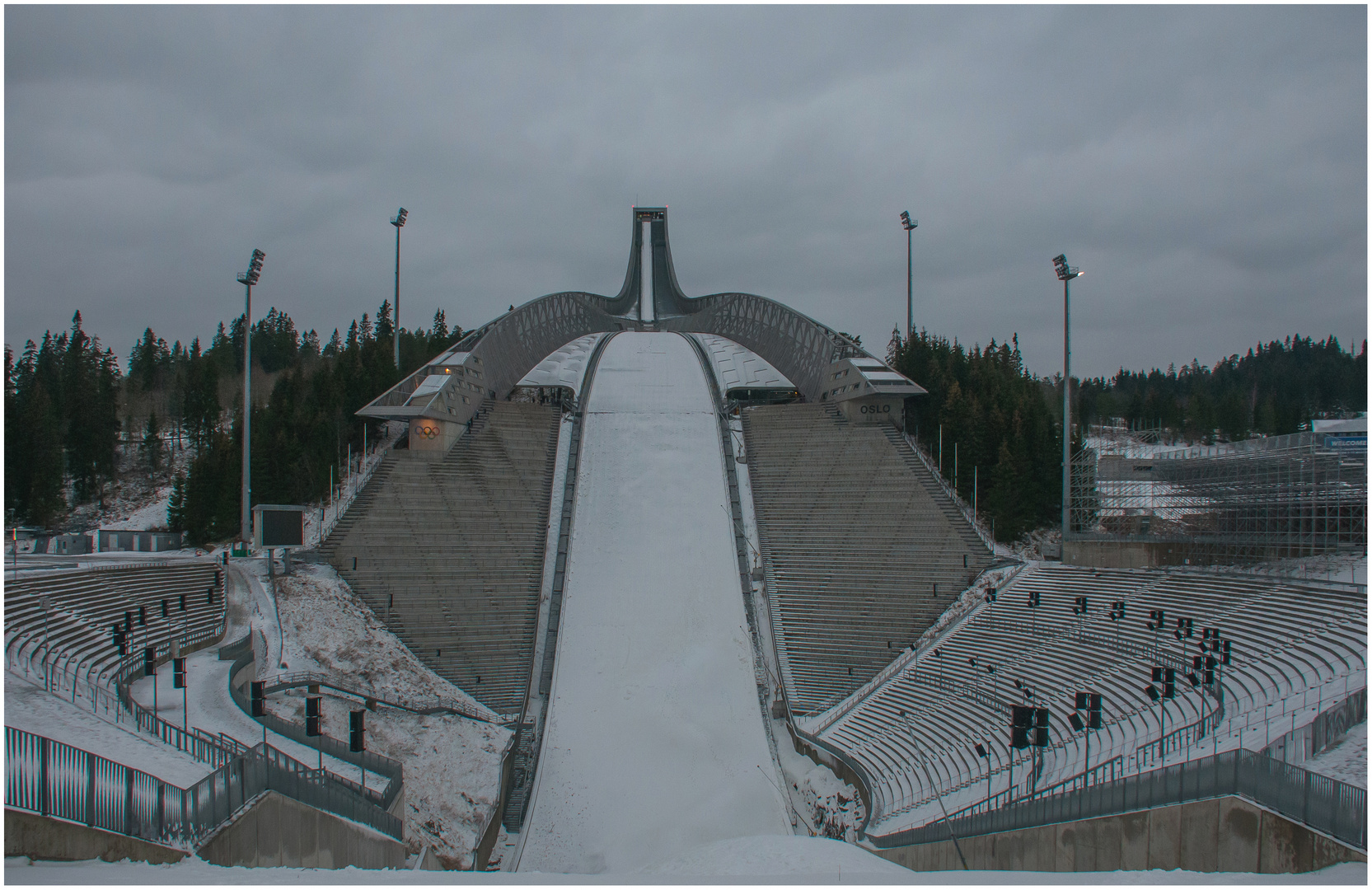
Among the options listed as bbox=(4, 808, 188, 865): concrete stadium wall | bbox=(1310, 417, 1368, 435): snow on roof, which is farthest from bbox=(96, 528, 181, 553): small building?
bbox=(1310, 417, 1368, 435): snow on roof

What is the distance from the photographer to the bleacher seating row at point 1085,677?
44.9 ft

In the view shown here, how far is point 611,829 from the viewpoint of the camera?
50.2 ft

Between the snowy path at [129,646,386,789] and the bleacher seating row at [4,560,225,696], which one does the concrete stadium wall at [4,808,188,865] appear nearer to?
the snowy path at [129,646,386,789]

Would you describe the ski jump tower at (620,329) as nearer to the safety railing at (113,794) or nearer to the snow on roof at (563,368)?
the snow on roof at (563,368)

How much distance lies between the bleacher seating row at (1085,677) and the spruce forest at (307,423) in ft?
31.6

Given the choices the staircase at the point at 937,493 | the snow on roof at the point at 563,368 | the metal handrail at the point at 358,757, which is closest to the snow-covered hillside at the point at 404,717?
the metal handrail at the point at 358,757

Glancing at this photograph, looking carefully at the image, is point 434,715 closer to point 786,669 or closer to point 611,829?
point 611,829

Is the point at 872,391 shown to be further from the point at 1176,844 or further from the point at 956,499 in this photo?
the point at 1176,844

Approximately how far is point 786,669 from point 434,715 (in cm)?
875

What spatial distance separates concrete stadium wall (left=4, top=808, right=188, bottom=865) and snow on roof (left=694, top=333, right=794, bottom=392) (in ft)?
111

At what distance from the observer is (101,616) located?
17.5 meters

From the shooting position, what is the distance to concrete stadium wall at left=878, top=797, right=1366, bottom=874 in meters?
8.54

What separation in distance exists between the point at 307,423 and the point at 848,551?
22782 mm

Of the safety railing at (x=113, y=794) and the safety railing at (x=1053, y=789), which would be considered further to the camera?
the safety railing at (x=1053, y=789)
